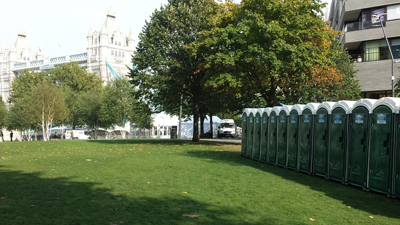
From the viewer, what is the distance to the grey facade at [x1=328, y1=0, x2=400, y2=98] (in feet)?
118

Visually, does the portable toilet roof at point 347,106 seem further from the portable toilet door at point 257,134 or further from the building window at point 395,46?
the building window at point 395,46

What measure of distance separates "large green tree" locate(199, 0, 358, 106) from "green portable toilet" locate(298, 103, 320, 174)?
9.77m

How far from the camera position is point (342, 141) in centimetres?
1047

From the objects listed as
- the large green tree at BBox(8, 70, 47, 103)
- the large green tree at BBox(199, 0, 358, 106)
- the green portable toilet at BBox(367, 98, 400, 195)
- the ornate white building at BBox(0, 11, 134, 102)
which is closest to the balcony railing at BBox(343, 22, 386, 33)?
the large green tree at BBox(199, 0, 358, 106)

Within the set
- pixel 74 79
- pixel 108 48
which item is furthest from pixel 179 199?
pixel 108 48


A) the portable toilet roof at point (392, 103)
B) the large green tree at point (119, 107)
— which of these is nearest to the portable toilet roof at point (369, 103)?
the portable toilet roof at point (392, 103)

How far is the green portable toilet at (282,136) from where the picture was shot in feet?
46.0

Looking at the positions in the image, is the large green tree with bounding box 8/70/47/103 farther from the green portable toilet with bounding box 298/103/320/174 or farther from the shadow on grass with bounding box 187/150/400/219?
the shadow on grass with bounding box 187/150/400/219

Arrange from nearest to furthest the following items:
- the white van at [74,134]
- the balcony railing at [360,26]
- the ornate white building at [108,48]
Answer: the balcony railing at [360,26], the white van at [74,134], the ornate white building at [108,48]

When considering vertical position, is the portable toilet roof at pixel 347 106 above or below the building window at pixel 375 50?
below

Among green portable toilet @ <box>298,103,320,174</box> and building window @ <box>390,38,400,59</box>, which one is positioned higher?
building window @ <box>390,38,400,59</box>

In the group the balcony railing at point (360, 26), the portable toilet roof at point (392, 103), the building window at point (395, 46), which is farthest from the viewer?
the balcony railing at point (360, 26)

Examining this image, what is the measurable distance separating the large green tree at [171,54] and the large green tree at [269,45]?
2659mm

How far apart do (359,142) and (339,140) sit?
35.5 inches
